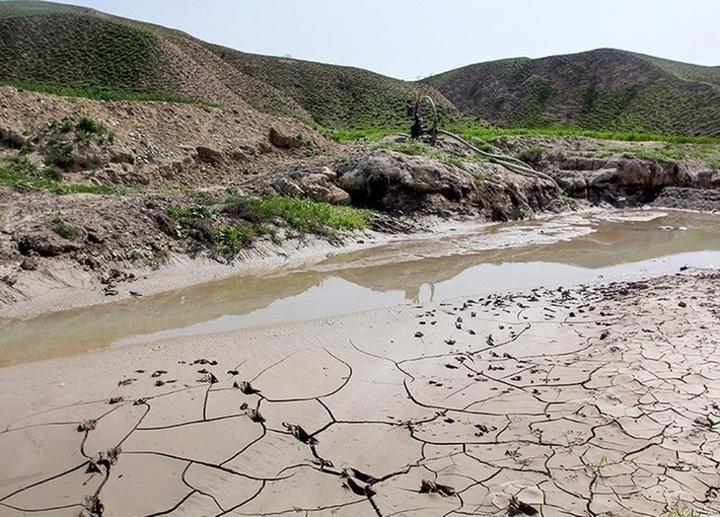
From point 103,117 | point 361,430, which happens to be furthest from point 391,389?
point 103,117

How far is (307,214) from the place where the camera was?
12398 millimetres

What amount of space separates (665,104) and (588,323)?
46.3 metres

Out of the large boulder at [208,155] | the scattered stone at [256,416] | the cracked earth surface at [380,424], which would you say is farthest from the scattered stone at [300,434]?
the large boulder at [208,155]

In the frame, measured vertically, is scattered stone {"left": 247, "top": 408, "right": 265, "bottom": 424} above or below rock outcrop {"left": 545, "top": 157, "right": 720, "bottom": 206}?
below

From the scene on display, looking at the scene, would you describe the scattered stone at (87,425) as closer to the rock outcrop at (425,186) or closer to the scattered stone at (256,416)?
the scattered stone at (256,416)

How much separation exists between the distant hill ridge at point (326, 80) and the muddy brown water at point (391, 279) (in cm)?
1137

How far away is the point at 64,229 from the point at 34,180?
2.99 metres

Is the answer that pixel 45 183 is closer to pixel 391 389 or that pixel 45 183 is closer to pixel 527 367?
pixel 391 389

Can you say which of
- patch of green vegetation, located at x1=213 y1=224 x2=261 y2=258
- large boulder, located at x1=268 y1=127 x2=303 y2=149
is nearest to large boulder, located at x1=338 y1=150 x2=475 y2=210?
large boulder, located at x1=268 y1=127 x2=303 y2=149

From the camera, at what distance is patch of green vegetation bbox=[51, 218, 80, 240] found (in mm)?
8945

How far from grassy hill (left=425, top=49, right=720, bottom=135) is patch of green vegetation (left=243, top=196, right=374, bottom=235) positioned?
3376 centimetres

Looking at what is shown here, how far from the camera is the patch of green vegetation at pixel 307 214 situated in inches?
466

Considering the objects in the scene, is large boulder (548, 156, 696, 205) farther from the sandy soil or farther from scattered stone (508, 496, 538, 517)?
scattered stone (508, 496, 538, 517)

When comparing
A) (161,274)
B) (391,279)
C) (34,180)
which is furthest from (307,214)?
(34,180)
